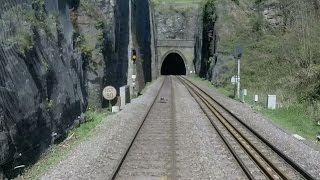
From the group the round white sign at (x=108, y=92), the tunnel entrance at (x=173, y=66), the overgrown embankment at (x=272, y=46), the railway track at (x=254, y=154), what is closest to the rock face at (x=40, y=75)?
the round white sign at (x=108, y=92)

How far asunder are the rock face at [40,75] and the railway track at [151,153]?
2.28 metres

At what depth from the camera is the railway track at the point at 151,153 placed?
951 centimetres

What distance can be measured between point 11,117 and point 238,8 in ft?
125

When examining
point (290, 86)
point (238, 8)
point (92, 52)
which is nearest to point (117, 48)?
point (92, 52)

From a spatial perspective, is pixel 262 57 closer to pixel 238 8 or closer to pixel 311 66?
pixel 311 66

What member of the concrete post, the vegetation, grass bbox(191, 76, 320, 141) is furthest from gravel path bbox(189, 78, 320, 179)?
the vegetation

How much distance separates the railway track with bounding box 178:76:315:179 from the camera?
9.45 metres

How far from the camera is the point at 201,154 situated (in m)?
11.5

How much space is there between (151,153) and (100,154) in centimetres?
129

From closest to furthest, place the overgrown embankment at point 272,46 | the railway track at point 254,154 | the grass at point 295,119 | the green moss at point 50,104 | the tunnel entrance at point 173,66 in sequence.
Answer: the railway track at point 254,154, the green moss at point 50,104, the grass at point 295,119, the overgrown embankment at point 272,46, the tunnel entrance at point 173,66

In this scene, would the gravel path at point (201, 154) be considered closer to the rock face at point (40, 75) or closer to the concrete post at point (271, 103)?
the rock face at point (40, 75)

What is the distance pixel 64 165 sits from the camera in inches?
414

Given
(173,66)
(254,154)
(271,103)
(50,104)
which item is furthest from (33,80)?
(173,66)

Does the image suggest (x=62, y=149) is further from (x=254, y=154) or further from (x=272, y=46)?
(x=272, y=46)
